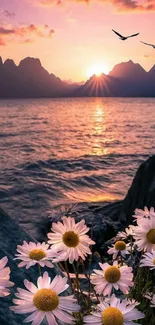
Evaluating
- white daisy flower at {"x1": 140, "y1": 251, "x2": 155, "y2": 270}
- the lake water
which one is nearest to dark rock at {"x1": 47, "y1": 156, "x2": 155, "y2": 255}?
the lake water

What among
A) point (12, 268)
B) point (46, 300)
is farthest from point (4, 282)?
point (12, 268)

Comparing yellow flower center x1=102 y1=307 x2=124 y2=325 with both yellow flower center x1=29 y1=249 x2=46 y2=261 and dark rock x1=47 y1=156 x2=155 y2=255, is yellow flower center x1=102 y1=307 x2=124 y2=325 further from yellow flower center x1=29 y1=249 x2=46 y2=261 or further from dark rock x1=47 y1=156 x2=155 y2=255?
dark rock x1=47 y1=156 x2=155 y2=255

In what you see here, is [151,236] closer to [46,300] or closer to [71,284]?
[71,284]

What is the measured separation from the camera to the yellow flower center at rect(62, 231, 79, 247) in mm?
1910

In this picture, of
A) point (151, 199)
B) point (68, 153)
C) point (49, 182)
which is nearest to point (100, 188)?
point (49, 182)

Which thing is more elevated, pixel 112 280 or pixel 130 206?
pixel 112 280

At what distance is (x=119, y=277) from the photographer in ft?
5.97

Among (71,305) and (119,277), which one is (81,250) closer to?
(119,277)

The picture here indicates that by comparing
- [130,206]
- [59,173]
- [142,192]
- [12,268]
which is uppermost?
[12,268]

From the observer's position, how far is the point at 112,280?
5.91 feet

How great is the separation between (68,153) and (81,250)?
97.6 feet

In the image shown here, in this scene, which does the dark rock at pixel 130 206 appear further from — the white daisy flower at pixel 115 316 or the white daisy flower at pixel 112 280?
the white daisy flower at pixel 115 316

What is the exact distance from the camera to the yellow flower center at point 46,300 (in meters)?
1.39

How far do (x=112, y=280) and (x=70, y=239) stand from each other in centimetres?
27
